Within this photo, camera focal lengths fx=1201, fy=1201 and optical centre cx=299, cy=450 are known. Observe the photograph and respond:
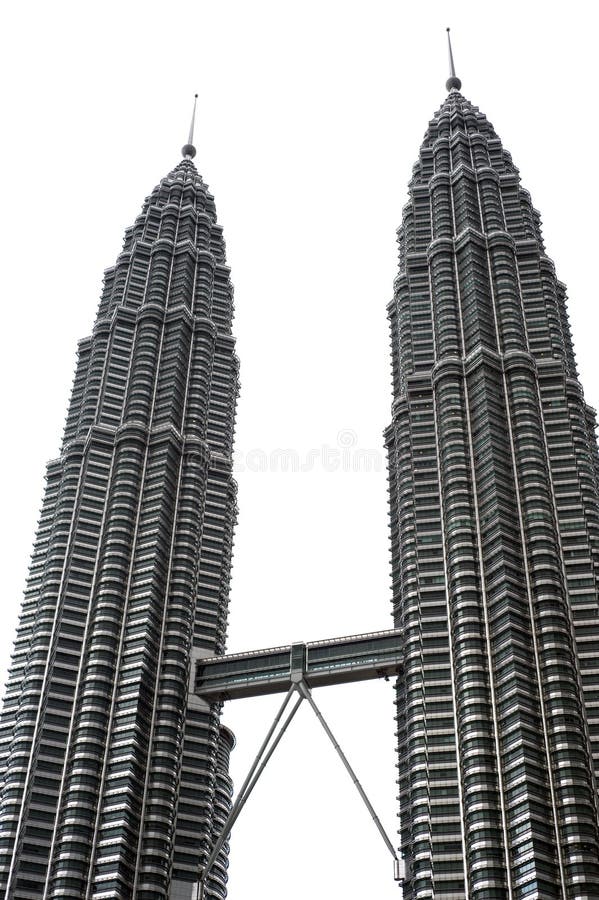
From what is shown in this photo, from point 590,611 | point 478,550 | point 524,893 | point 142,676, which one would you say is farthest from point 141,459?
point 524,893

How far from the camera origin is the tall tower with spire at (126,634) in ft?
433

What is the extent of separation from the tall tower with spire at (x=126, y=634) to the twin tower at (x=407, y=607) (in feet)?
1.04

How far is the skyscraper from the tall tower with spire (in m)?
27.4

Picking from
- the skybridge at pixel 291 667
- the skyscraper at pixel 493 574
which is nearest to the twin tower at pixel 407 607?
the skyscraper at pixel 493 574

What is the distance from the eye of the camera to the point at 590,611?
459 feet

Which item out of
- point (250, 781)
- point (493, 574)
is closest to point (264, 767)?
point (250, 781)

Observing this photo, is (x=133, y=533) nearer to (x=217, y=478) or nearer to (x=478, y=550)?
(x=217, y=478)

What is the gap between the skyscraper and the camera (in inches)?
4732

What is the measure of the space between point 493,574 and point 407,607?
11.7m

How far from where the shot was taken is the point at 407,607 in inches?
5782

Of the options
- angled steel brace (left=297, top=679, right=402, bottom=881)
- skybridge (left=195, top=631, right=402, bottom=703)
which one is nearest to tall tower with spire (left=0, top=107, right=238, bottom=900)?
skybridge (left=195, top=631, right=402, bottom=703)

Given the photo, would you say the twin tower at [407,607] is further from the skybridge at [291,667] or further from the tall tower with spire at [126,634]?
the skybridge at [291,667]

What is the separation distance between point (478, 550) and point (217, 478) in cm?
5124

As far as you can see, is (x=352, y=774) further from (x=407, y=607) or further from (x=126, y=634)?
(x=126, y=634)
